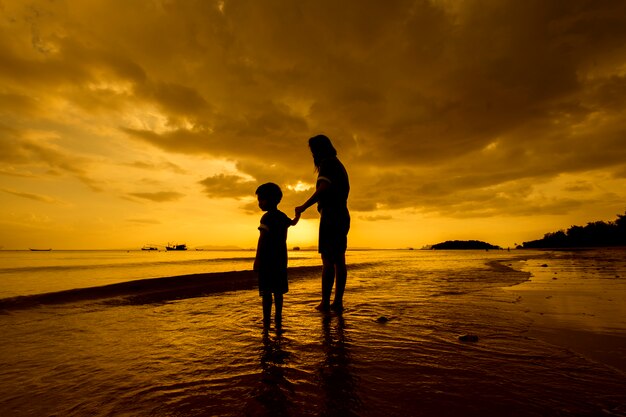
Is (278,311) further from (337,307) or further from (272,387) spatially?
(272,387)

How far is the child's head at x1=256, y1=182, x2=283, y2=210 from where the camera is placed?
13.1 feet

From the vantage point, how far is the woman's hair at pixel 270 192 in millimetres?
3986

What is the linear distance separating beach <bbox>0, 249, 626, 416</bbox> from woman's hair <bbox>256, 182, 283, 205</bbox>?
1.56 m

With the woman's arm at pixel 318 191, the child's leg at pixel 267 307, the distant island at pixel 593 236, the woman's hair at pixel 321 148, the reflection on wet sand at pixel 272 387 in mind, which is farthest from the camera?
the distant island at pixel 593 236

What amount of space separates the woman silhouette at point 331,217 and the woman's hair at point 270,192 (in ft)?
2.65

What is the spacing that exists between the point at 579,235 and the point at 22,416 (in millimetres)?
110622

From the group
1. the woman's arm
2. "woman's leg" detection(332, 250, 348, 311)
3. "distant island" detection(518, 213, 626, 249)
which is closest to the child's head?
the woman's arm

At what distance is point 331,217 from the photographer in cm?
494

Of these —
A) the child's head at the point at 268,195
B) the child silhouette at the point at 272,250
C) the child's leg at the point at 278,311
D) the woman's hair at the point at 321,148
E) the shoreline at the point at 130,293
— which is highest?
the woman's hair at the point at 321,148

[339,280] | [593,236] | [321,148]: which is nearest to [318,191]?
[321,148]

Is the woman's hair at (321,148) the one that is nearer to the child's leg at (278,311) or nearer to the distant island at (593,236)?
the child's leg at (278,311)

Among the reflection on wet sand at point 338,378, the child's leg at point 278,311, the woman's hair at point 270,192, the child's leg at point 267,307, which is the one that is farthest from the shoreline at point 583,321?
the woman's hair at point 270,192

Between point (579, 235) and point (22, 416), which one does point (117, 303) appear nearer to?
point (22, 416)

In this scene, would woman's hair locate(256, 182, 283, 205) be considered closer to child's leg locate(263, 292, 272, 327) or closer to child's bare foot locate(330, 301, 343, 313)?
child's leg locate(263, 292, 272, 327)
